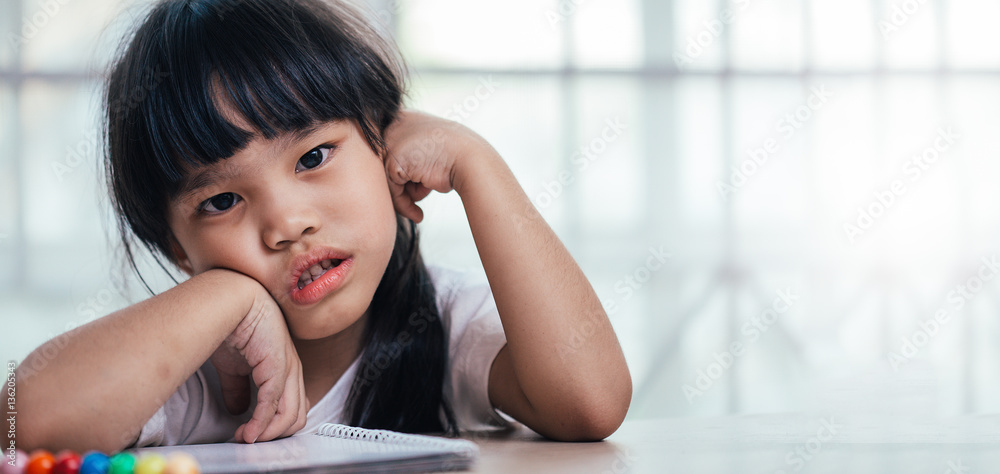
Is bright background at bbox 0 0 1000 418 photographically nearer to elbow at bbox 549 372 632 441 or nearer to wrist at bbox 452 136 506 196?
wrist at bbox 452 136 506 196

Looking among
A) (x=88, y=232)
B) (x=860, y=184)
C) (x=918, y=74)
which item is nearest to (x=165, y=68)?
(x=88, y=232)

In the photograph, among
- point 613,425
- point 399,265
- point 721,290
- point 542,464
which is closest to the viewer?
point 542,464

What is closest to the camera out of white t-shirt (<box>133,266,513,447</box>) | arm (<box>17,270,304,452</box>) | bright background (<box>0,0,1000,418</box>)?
arm (<box>17,270,304,452</box>)

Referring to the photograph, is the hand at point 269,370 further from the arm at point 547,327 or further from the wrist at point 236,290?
the arm at point 547,327

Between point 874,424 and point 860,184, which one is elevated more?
point 860,184

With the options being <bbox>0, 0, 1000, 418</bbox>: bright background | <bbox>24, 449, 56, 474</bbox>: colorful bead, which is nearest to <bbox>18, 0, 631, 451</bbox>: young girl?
<bbox>24, 449, 56, 474</bbox>: colorful bead

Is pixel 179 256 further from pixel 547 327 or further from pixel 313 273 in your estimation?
pixel 547 327

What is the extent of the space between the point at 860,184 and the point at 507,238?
2399mm

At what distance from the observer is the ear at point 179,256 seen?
2.36 feet

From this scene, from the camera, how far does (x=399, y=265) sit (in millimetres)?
822

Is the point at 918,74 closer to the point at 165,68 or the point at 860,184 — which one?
the point at 860,184

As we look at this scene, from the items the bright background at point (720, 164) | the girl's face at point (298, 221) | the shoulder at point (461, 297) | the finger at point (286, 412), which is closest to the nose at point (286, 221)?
the girl's face at point (298, 221)

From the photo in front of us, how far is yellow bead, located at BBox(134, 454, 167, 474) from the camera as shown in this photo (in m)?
0.34

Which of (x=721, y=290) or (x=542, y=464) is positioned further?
(x=721, y=290)
